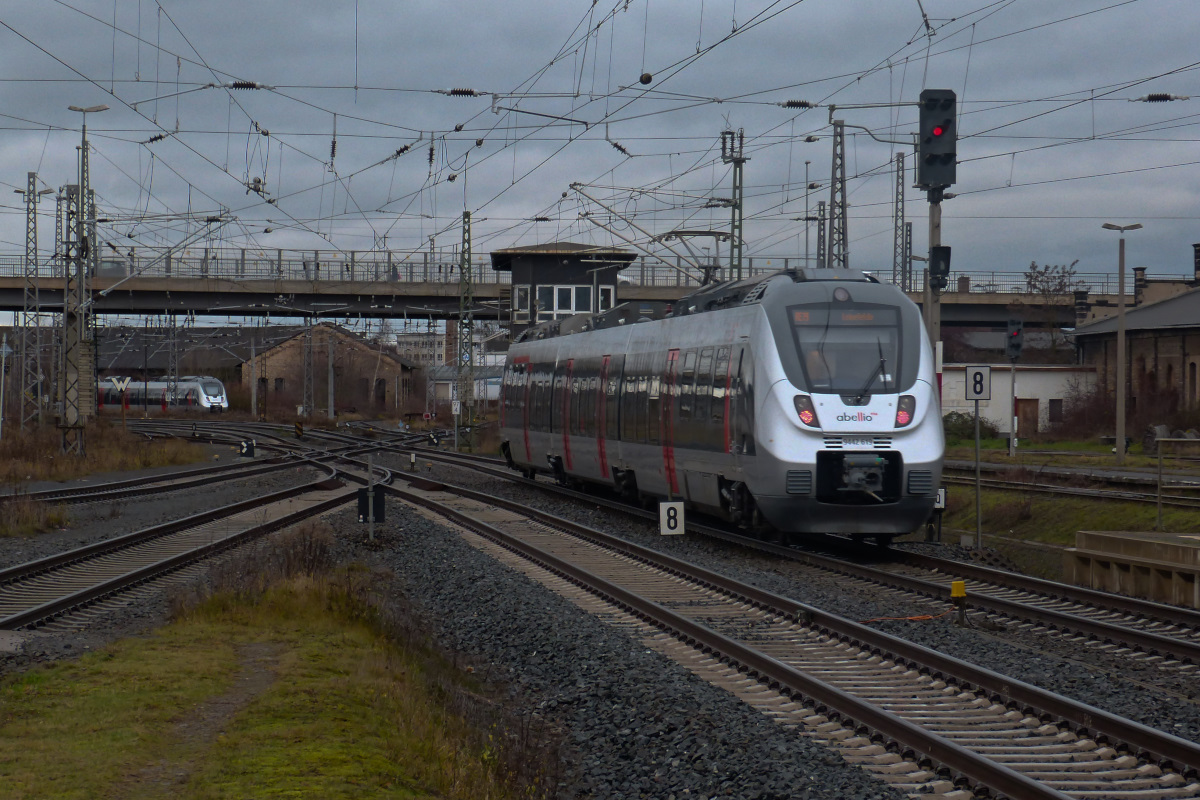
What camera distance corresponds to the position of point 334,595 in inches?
534

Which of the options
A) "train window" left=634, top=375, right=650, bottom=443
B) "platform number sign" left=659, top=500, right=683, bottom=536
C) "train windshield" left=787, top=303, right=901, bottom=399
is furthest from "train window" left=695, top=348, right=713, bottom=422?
"train window" left=634, top=375, right=650, bottom=443

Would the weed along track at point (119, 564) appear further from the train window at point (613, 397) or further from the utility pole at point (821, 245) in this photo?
the utility pole at point (821, 245)

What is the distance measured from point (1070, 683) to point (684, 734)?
326 cm

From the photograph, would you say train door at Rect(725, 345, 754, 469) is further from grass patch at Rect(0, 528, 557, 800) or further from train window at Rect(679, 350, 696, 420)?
grass patch at Rect(0, 528, 557, 800)

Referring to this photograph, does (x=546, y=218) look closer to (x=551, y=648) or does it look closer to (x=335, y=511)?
(x=335, y=511)

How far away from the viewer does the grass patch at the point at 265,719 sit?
671 centimetres

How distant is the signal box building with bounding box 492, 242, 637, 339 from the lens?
7025 centimetres

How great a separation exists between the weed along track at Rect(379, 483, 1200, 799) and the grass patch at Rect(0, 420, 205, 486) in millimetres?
23117

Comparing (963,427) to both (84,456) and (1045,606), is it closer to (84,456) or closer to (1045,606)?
(84,456)

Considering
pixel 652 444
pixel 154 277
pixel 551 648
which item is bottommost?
pixel 551 648

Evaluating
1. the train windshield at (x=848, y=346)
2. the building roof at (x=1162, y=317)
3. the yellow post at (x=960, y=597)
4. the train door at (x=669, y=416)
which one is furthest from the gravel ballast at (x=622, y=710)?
the building roof at (x=1162, y=317)

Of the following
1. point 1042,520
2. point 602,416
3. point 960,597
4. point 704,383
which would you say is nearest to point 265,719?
point 960,597

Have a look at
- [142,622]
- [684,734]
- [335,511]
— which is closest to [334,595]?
[142,622]

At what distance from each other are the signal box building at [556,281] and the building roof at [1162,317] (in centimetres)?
2466
